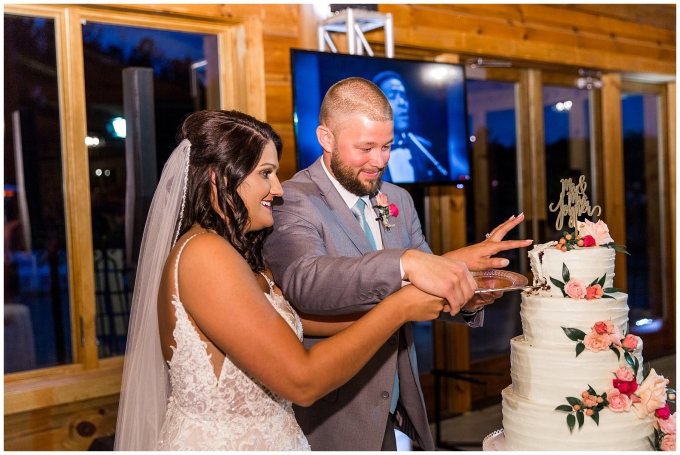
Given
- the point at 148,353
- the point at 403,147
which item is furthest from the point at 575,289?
the point at 403,147

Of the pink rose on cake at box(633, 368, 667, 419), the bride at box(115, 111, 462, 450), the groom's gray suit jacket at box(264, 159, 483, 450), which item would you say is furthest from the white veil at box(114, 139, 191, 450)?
the pink rose on cake at box(633, 368, 667, 419)

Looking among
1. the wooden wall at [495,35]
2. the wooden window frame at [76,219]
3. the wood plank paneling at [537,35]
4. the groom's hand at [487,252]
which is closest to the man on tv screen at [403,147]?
the wooden wall at [495,35]

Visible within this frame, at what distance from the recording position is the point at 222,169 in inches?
86.0

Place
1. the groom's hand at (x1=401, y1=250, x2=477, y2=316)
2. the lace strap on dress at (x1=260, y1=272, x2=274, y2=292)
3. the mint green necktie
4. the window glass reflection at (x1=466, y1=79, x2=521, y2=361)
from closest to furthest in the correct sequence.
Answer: the groom's hand at (x1=401, y1=250, x2=477, y2=316)
the lace strap on dress at (x1=260, y1=272, x2=274, y2=292)
the mint green necktie
the window glass reflection at (x1=466, y1=79, x2=521, y2=361)

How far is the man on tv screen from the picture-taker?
15.2ft

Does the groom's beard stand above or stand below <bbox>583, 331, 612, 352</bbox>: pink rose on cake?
above

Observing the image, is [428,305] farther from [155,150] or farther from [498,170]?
[498,170]

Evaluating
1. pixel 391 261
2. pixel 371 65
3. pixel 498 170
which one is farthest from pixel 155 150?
pixel 498 170

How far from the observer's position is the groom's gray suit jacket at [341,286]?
7.36ft

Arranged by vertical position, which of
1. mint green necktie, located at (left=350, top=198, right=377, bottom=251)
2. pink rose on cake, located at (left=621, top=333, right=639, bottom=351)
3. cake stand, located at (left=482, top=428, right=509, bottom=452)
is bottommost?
cake stand, located at (left=482, top=428, right=509, bottom=452)

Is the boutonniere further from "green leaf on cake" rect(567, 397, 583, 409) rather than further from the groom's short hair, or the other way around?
"green leaf on cake" rect(567, 397, 583, 409)

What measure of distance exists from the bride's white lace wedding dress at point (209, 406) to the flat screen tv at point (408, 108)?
7.08 feet

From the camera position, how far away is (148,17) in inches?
170

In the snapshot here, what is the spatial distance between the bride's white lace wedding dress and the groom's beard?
2.66 feet
